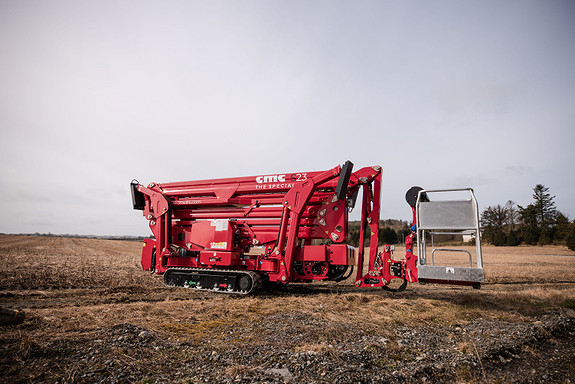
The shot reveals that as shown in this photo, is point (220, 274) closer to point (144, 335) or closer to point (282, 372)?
point (144, 335)

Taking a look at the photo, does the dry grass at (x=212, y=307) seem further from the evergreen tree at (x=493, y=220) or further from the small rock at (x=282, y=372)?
the evergreen tree at (x=493, y=220)

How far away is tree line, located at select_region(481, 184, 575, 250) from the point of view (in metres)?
44.8

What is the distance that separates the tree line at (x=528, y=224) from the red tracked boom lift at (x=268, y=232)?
148 ft

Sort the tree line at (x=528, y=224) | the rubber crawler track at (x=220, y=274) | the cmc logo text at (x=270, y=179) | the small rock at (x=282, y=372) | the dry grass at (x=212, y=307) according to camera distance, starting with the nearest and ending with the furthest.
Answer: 1. the small rock at (x=282, y=372)
2. the dry grass at (x=212, y=307)
3. the rubber crawler track at (x=220, y=274)
4. the cmc logo text at (x=270, y=179)
5. the tree line at (x=528, y=224)

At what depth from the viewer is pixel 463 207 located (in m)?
6.38

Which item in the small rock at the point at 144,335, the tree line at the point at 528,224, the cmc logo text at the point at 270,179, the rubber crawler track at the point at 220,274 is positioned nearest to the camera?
the small rock at the point at 144,335

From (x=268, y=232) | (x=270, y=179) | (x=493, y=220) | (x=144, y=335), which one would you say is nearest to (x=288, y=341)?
(x=144, y=335)

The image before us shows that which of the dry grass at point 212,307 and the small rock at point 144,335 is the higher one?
the small rock at point 144,335

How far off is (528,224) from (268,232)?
5941cm

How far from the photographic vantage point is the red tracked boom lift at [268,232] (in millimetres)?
8289

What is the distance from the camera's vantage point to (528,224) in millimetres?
51281

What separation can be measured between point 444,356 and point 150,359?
3.59 m

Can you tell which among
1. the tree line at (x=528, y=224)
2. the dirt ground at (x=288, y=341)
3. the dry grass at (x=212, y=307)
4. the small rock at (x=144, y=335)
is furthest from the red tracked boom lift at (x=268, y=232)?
the tree line at (x=528, y=224)

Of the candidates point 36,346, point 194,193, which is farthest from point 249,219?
point 36,346
